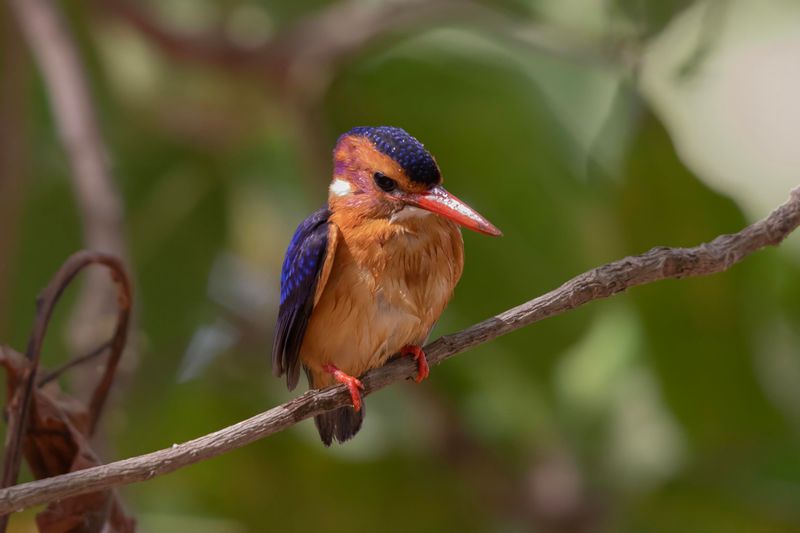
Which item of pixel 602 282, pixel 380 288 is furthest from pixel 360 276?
pixel 602 282

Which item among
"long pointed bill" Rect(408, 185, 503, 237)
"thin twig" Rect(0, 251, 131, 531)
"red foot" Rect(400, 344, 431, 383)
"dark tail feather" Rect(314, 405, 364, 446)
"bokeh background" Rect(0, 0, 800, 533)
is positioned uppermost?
"long pointed bill" Rect(408, 185, 503, 237)

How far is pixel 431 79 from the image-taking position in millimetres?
4211

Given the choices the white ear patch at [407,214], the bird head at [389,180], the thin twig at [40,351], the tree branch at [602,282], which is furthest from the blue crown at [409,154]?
the thin twig at [40,351]

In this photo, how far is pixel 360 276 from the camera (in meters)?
2.14

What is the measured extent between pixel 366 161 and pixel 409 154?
0.14 metres

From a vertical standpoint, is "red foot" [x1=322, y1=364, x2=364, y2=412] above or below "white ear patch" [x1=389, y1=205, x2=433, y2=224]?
below

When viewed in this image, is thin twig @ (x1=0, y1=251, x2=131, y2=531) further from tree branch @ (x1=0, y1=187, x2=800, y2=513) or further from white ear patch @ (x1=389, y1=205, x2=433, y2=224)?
white ear patch @ (x1=389, y1=205, x2=433, y2=224)

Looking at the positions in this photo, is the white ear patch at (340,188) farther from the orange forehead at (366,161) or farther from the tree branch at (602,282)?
the tree branch at (602,282)

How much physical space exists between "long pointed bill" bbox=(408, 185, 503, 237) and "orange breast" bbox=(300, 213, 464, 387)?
18 centimetres

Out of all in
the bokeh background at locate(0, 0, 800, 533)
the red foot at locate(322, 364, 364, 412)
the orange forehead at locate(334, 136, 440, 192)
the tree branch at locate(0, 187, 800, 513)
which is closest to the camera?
the tree branch at locate(0, 187, 800, 513)

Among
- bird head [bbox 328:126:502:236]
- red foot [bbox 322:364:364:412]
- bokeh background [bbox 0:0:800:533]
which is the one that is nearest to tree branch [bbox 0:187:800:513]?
red foot [bbox 322:364:364:412]

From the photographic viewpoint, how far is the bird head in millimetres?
1918

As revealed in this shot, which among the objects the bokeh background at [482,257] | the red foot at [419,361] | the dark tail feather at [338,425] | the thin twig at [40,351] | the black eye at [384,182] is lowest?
the bokeh background at [482,257]

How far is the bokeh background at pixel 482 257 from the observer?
371 cm
